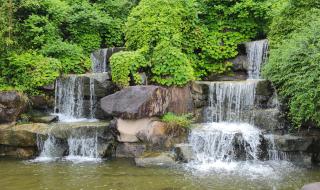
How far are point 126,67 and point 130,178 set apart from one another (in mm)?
4589

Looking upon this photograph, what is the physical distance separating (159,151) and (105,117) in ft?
9.66

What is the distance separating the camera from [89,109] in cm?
1434

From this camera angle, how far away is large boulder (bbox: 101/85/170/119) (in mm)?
12164

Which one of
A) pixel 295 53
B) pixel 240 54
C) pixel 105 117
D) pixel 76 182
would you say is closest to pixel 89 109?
pixel 105 117

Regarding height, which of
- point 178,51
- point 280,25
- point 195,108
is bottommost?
point 195,108

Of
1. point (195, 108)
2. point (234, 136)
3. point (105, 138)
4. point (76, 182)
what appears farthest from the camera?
point (195, 108)

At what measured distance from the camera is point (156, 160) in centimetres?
1116

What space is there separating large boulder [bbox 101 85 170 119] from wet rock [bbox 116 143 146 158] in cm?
85

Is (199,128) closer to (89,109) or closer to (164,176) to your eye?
(164,176)

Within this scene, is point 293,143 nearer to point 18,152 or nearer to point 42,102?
point 18,152

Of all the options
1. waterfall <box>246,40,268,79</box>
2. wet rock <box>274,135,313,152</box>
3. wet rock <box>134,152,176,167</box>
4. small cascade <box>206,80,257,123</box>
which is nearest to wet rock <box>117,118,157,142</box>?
wet rock <box>134,152,176,167</box>

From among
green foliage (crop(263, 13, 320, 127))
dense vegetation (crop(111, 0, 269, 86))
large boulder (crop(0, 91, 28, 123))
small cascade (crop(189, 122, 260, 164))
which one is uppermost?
dense vegetation (crop(111, 0, 269, 86))

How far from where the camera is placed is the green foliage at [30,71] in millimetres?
14242

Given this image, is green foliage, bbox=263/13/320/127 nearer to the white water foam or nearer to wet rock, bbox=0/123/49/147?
the white water foam
